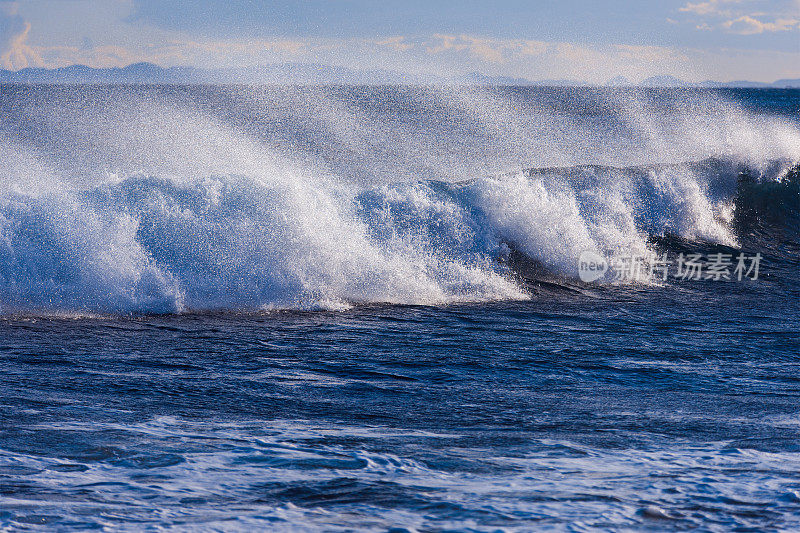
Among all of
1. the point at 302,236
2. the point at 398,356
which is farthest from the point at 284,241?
the point at 398,356

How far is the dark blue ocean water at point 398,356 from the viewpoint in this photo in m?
4.07

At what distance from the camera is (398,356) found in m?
7.13

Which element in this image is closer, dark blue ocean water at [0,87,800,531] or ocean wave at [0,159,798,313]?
dark blue ocean water at [0,87,800,531]

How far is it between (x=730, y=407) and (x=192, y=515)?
363 cm

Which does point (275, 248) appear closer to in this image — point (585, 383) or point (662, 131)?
point (585, 383)

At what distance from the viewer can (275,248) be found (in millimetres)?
9797

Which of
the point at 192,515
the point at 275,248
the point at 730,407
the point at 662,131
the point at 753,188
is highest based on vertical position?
the point at 662,131

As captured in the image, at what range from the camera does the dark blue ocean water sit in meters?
4.07

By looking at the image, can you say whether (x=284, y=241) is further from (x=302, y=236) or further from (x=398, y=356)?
(x=398, y=356)

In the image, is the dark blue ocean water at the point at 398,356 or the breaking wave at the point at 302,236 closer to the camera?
the dark blue ocean water at the point at 398,356

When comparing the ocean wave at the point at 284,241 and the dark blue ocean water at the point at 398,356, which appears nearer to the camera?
the dark blue ocean water at the point at 398,356

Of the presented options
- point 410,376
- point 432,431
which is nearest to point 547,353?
point 410,376

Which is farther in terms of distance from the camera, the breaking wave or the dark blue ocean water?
the breaking wave

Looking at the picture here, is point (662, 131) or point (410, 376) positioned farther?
point (662, 131)
